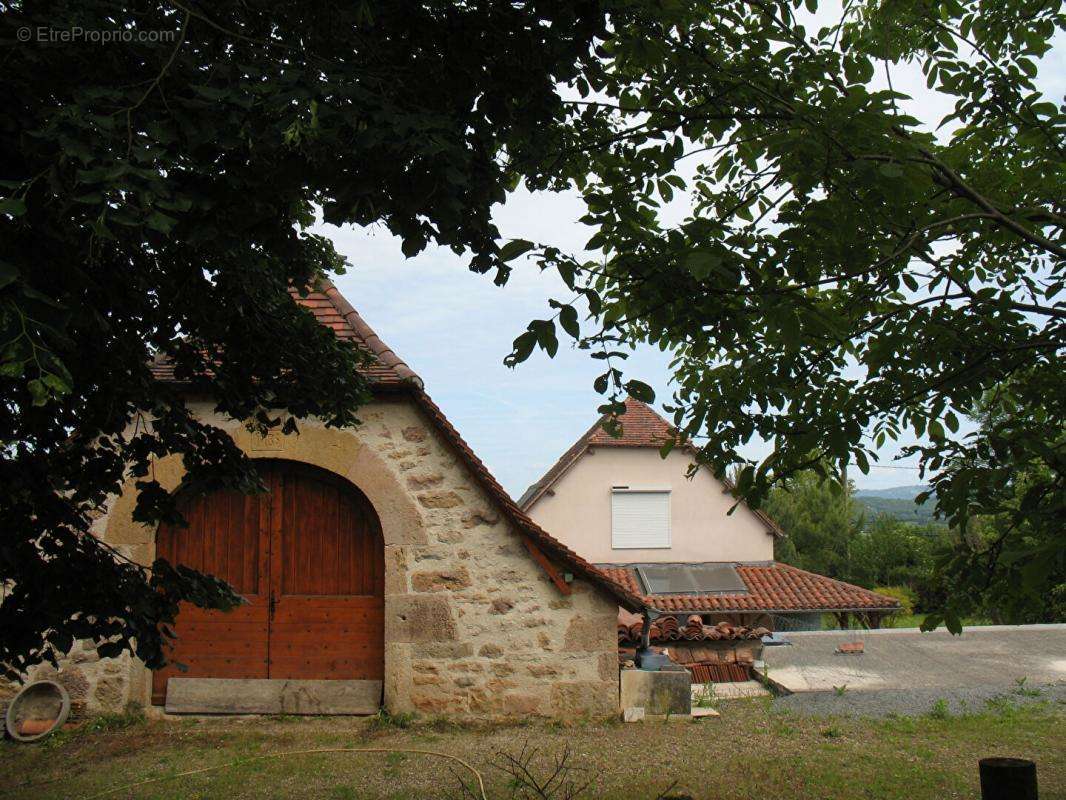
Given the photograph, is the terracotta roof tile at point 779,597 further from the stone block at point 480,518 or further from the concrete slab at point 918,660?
the stone block at point 480,518

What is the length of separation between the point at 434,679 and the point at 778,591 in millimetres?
11455

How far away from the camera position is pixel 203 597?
14.5 ft

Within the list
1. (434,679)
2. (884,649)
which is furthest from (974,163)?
(884,649)

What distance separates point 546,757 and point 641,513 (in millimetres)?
14079

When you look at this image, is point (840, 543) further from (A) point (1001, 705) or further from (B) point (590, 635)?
(B) point (590, 635)

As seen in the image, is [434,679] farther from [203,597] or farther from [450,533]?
[203,597]

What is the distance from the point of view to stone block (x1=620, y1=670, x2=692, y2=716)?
775 cm

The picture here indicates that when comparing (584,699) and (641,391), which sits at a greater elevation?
(641,391)

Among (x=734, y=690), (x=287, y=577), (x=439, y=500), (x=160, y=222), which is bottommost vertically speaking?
(x=734, y=690)

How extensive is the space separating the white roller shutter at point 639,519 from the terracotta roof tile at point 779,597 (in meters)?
1.65

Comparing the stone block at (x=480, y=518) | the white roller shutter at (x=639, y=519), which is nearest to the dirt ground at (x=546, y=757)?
the stone block at (x=480, y=518)

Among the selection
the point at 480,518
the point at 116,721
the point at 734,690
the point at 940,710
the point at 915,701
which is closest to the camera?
the point at 116,721

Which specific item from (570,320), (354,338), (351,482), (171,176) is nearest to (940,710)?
(351,482)

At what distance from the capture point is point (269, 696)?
7.78 metres
